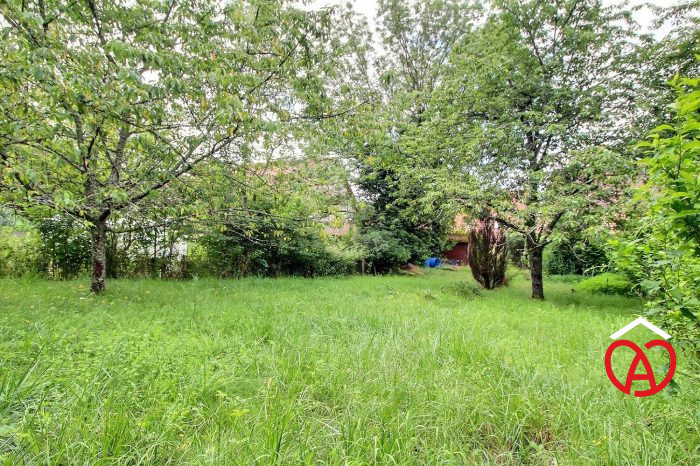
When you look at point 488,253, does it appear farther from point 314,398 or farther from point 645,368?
point 645,368

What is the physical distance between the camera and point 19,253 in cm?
712

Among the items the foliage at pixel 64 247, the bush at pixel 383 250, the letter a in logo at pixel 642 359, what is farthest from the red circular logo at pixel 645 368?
the bush at pixel 383 250

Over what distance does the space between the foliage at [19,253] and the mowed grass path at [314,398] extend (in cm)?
486

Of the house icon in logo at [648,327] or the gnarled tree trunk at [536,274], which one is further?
the gnarled tree trunk at [536,274]

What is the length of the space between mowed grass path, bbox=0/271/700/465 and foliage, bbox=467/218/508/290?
18.2ft

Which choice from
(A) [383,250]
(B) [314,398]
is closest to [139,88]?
(B) [314,398]

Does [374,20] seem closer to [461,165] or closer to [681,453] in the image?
[461,165]

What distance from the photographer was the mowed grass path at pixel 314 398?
1549 millimetres

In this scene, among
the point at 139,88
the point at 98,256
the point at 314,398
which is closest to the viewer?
the point at 314,398

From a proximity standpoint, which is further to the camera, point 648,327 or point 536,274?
point 536,274

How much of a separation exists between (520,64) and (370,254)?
25.0ft

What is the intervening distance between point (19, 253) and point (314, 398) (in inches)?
352

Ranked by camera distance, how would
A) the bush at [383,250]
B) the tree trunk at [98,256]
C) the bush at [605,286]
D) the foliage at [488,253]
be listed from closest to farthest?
the tree trunk at [98,256], the bush at [605,286], the foliage at [488,253], the bush at [383,250]

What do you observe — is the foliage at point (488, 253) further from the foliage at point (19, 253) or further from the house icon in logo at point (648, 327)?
the foliage at point (19, 253)
